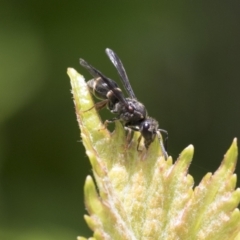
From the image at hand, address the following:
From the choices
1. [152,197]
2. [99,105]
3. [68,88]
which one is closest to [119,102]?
[99,105]

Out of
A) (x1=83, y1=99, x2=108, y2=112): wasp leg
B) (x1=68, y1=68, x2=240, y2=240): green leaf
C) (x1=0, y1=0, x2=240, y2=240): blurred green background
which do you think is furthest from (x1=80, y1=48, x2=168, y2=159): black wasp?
(x1=0, y1=0, x2=240, y2=240): blurred green background

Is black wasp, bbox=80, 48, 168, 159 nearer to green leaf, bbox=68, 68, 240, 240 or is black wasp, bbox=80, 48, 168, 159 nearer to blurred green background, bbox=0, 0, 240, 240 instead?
green leaf, bbox=68, 68, 240, 240

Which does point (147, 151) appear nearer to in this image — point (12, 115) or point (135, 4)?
point (12, 115)

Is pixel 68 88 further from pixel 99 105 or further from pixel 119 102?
pixel 99 105

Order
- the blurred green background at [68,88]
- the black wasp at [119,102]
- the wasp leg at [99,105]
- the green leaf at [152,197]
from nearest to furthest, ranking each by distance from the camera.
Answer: the green leaf at [152,197], the wasp leg at [99,105], the black wasp at [119,102], the blurred green background at [68,88]

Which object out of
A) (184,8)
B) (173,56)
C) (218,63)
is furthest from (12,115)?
(218,63)

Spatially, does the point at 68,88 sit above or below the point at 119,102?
above

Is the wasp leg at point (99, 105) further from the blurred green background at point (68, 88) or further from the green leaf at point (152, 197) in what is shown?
the blurred green background at point (68, 88)

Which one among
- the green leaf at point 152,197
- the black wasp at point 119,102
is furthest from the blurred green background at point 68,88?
the green leaf at point 152,197

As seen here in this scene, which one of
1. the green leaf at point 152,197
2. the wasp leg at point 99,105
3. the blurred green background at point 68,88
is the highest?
the blurred green background at point 68,88
